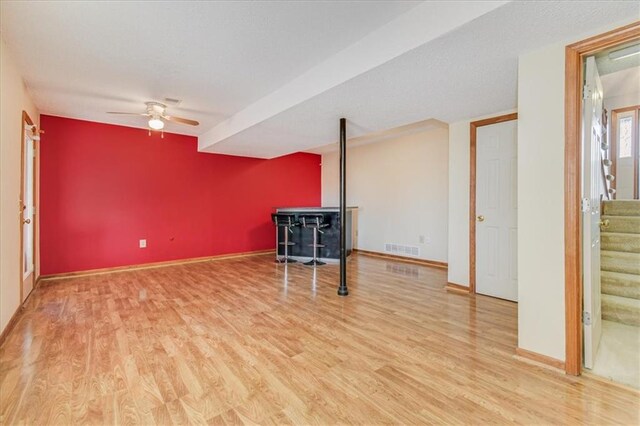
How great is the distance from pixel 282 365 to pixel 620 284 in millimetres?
3402

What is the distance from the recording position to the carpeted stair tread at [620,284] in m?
2.76

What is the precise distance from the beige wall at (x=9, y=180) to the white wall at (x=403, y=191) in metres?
5.73

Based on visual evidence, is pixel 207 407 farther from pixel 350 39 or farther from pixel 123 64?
pixel 123 64

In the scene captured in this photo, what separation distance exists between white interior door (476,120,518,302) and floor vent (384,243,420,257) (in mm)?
2105

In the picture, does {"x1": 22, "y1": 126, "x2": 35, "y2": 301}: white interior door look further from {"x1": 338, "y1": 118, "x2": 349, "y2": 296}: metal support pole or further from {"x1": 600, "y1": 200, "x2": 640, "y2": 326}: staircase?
{"x1": 600, "y1": 200, "x2": 640, "y2": 326}: staircase

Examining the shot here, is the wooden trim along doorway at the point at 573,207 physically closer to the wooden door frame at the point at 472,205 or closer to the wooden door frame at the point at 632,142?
the wooden door frame at the point at 472,205

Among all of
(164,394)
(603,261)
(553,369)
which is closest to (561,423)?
(553,369)

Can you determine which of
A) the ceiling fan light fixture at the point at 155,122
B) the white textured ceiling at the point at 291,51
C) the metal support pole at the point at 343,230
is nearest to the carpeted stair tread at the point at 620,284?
the white textured ceiling at the point at 291,51

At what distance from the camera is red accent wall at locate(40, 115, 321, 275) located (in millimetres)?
4480

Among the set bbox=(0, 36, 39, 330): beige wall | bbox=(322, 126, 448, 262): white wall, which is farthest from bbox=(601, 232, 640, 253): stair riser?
bbox=(0, 36, 39, 330): beige wall

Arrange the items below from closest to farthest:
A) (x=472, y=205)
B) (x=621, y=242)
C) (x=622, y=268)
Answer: (x=622, y=268), (x=621, y=242), (x=472, y=205)

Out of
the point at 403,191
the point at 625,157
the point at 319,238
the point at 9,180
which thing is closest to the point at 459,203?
the point at 403,191

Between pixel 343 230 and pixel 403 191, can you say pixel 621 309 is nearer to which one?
pixel 343 230

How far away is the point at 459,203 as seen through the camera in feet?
12.7
